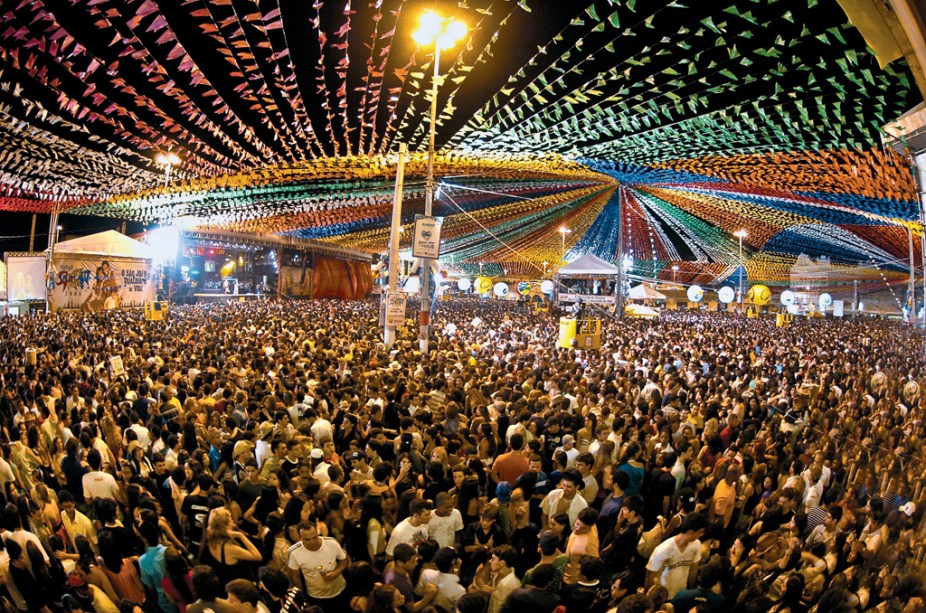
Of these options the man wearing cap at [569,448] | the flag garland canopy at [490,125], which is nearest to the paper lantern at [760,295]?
the flag garland canopy at [490,125]

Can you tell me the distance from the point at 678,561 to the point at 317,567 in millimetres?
2400

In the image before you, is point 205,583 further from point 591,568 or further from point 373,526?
point 591,568

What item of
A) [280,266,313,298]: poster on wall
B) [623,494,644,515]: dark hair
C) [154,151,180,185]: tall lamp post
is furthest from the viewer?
[280,266,313,298]: poster on wall

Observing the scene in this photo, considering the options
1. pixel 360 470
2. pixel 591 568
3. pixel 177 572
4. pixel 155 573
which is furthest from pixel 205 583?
pixel 591 568

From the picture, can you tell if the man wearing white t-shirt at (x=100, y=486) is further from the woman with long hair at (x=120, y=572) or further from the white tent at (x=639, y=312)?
the white tent at (x=639, y=312)

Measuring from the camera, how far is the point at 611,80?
8.61 meters

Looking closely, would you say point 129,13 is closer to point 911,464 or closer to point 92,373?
point 92,373

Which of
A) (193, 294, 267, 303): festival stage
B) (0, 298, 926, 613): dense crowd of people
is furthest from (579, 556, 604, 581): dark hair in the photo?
(193, 294, 267, 303): festival stage

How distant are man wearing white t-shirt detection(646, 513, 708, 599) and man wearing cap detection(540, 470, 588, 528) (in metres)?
0.86

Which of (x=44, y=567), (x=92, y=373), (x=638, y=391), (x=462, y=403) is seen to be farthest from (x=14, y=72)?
(x=638, y=391)

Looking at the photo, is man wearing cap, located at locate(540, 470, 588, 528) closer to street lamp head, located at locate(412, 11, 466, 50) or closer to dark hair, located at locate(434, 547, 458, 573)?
dark hair, located at locate(434, 547, 458, 573)

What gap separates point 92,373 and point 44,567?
654 cm

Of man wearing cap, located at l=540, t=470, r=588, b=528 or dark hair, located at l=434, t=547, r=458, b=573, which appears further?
man wearing cap, located at l=540, t=470, r=588, b=528

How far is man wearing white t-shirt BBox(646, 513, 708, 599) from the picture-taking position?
3.95 meters
